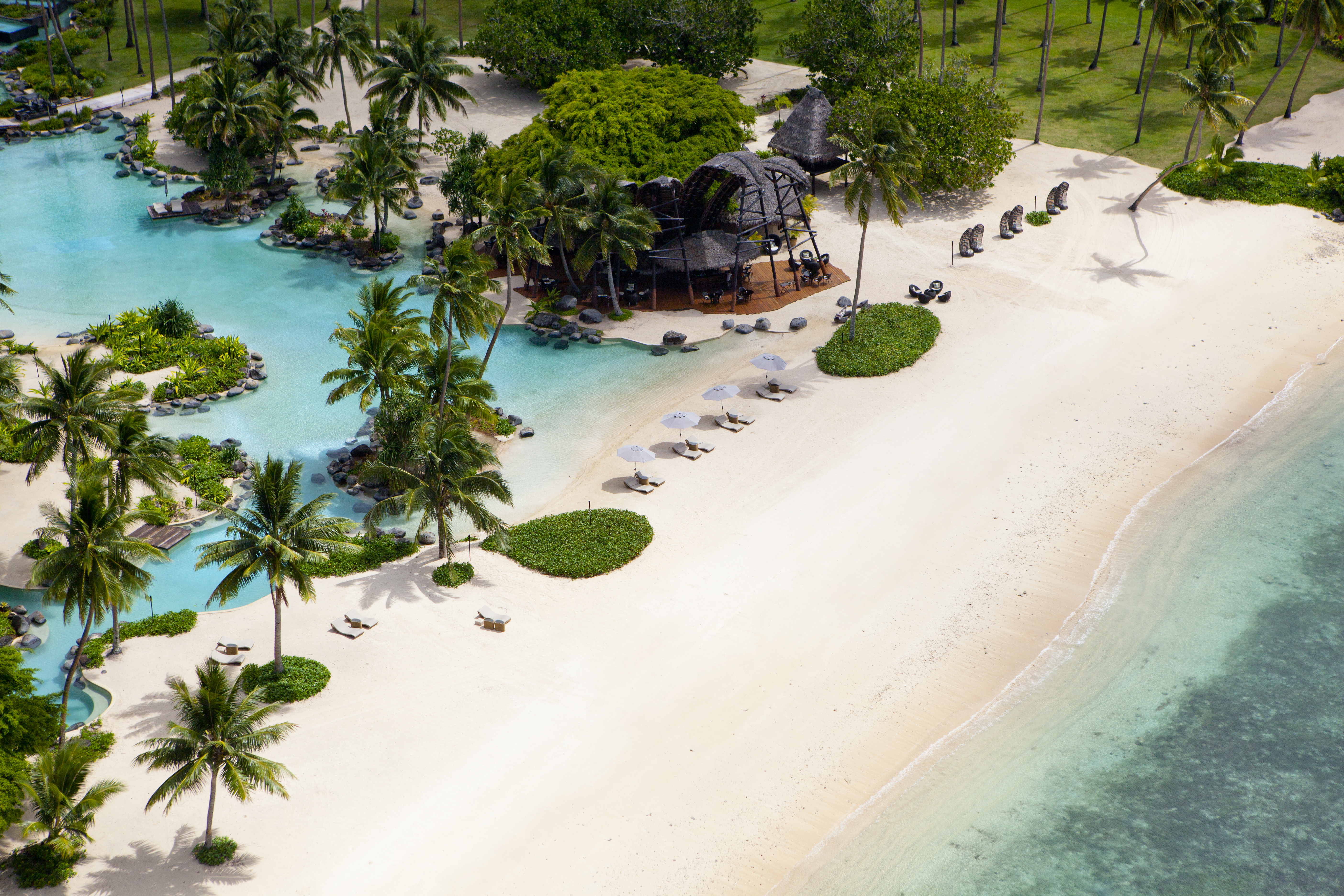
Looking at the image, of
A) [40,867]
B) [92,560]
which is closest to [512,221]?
[92,560]

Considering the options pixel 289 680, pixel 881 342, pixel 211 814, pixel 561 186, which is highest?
pixel 561 186

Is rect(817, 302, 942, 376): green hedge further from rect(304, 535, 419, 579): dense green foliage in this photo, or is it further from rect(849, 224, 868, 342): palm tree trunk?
rect(304, 535, 419, 579): dense green foliage

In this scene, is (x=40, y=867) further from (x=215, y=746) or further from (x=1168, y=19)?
(x=1168, y=19)

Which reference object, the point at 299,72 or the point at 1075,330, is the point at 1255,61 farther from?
the point at 299,72

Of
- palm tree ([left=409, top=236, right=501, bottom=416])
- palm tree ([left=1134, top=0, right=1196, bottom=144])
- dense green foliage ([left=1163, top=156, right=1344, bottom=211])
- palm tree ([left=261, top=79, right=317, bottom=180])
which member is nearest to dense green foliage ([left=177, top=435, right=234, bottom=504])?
palm tree ([left=409, top=236, right=501, bottom=416])

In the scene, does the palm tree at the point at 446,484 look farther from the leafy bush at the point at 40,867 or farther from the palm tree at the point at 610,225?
the palm tree at the point at 610,225

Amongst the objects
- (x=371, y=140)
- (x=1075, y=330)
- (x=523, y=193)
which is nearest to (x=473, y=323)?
(x=523, y=193)

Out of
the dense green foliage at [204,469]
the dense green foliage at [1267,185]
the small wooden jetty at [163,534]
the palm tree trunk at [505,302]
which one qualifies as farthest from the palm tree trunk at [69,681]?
the dense green foliage at [1267,185]
